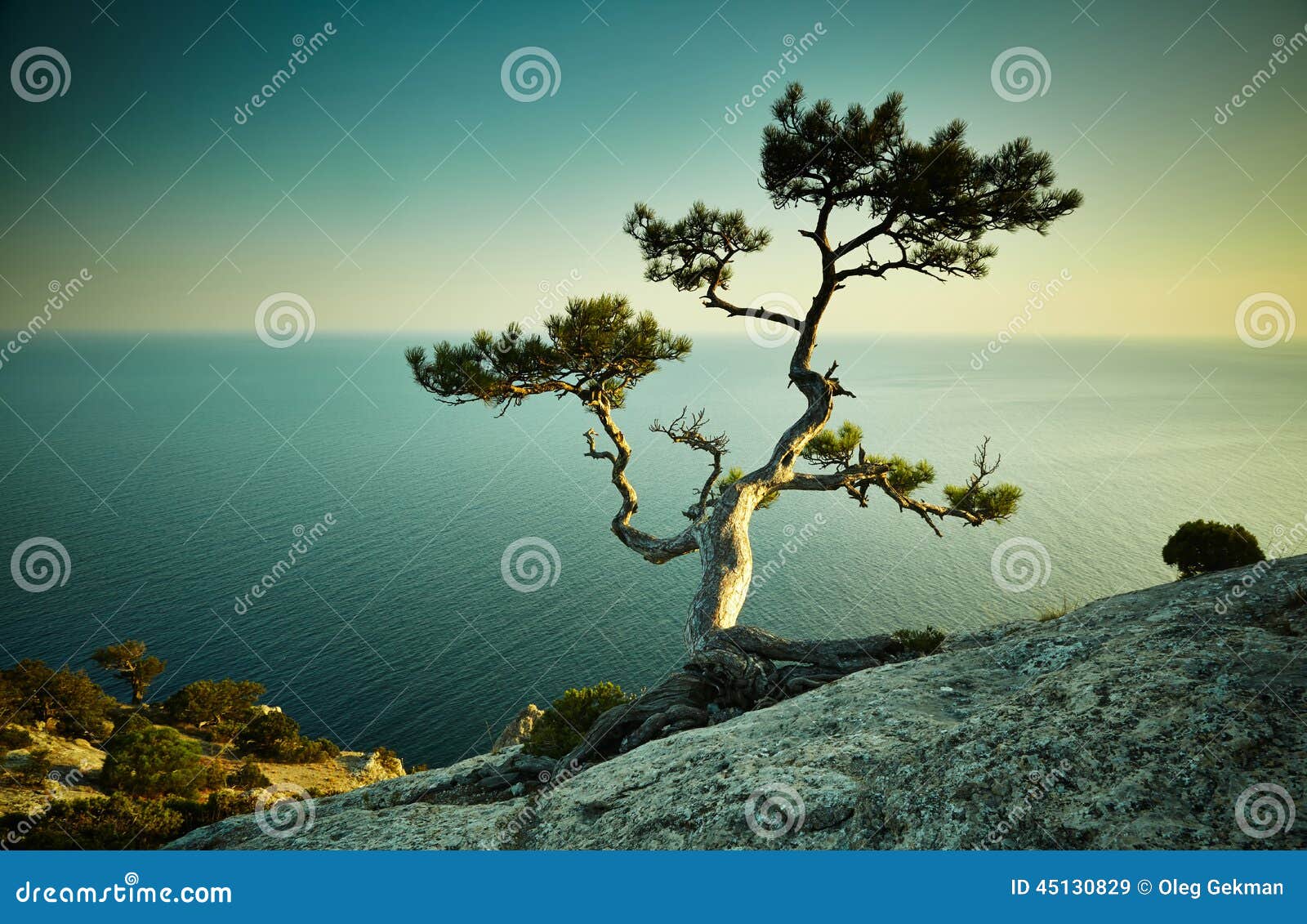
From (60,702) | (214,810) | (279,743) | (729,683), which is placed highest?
(729,683)

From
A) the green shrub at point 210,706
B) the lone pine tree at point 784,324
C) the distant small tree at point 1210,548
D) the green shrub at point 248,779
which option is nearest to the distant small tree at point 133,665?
the green shrub at point 210,706

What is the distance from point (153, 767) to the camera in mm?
21609

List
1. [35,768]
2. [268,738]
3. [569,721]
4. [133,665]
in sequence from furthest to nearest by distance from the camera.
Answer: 1. [133,665]
2. [268,738]
3. [35,768]
4. [569,721]

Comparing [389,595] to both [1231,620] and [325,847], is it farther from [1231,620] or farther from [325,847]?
[1231,620]

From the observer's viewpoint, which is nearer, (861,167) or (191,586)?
(861,167)

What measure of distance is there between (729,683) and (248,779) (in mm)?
28222

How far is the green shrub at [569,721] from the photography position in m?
7.60

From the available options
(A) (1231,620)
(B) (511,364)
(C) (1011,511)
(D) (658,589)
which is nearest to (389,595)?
(D) (658,589)

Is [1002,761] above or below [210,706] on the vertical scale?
above

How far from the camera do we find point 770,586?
46.4 meters

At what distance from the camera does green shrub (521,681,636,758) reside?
7598mm

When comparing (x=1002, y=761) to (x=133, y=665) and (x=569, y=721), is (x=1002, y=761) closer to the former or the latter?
(x=569, y=721)

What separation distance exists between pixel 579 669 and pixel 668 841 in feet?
118

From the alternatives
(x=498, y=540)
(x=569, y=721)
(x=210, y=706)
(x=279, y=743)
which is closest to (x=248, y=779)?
(x=279, y=743)
